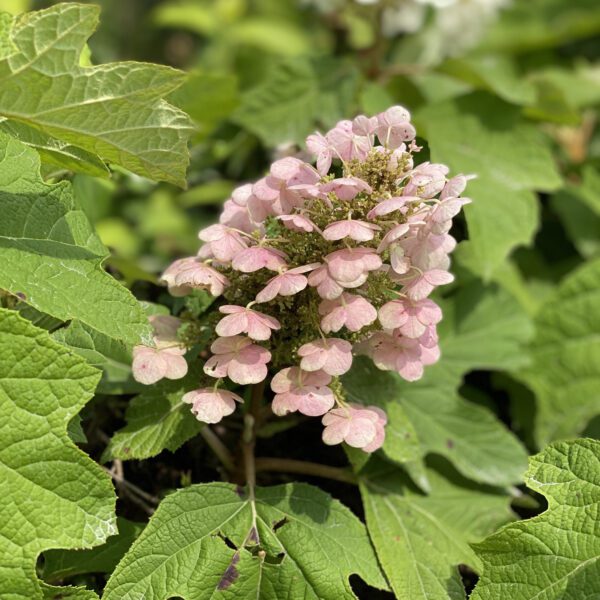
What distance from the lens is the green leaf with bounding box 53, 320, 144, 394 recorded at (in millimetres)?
1141

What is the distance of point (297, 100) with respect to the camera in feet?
6.57

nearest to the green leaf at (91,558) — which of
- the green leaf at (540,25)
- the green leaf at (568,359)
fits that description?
the green leaf at (568,359)

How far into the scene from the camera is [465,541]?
1.28m

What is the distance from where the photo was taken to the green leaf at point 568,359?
1.77 metres

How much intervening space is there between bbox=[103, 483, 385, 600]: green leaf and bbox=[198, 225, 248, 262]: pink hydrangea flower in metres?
0.30

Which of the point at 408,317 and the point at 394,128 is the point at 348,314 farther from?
the point at 394,128

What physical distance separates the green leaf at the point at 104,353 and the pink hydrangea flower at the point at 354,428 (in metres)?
0.31

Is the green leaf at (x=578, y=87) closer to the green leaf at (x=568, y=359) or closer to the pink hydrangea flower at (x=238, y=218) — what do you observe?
the green leaf at (x=568, y=359)

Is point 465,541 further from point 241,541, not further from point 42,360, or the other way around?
point 42,360

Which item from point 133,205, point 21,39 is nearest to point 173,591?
point 21,39

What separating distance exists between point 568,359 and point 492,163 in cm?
45

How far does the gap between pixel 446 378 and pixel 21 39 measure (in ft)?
2.93

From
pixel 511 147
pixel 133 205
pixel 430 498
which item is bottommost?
pixel 133 205

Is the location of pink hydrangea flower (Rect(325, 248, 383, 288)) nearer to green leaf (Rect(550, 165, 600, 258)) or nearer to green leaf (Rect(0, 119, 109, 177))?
green leaf (Rect(0, 119, 109, 177))
